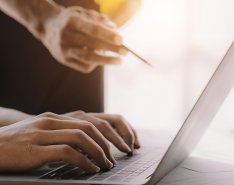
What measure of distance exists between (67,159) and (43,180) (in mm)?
54

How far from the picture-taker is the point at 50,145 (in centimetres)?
54

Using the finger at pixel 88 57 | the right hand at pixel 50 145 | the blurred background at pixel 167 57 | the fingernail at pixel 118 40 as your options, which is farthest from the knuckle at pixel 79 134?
the blurred background at pixel 167 57

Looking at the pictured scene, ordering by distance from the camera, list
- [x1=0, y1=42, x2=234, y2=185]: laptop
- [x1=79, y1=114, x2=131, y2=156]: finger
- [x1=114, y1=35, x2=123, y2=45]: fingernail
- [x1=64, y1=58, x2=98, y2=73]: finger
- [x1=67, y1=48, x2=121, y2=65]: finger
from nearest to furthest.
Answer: [x1=0, y1=42, x2=234, y2=185]: laptop → [x1=79, y1=114, x2=131, y2=156]: finger → [x1=114, y1=35, x2=123, y2=45]: fingernail → [x1=67, y1=48, x2=121, y2=65]: finger → [x1=64, y1=58, x2=98, y2=73]: finger

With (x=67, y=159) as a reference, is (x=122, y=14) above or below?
above

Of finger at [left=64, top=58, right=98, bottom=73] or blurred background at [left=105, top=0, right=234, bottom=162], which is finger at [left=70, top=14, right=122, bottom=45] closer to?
finger at [left=64, top=58, right=98, bottom=73]

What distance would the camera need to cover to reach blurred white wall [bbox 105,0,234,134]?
162 centimetres

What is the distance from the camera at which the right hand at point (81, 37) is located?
3.06 feet

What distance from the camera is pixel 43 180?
1.57ft

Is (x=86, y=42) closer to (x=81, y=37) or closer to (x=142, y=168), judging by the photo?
(x=81, y=37)

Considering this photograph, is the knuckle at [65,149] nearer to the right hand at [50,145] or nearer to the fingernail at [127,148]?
the right hand at [50,145]

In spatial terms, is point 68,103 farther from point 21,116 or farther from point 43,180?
point 43,180

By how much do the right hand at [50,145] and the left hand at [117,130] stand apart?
11 cm

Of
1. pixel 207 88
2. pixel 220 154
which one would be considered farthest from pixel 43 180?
pixel 220 154

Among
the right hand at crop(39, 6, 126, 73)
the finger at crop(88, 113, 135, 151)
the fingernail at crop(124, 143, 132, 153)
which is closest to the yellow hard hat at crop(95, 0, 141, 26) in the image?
the right hand at crop(39, 6, 126, 73)
